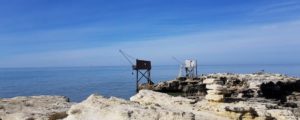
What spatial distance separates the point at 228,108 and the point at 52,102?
6.24 m

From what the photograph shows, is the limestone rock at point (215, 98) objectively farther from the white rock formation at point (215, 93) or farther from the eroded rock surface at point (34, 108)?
the eroded rock surface at point (34, 108)

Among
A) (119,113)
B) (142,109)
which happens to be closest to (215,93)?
(142,109)

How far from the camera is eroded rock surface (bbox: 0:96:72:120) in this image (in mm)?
12969

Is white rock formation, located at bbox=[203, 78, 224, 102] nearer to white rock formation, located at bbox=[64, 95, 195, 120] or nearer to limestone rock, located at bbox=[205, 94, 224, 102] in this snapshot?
limestone rock, located at bbox=[205, 94, 224, 102]

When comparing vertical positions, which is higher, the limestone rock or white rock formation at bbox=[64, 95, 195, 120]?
the limestone rock

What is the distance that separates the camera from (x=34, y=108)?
1436 centimetres

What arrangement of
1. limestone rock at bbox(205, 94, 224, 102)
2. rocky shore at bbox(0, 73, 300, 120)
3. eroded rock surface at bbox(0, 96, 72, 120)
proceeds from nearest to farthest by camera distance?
rocky shore at bbox(0, 73, 300, 120), eroded rock surface at bbox(0, 96, 72, 120), limestone rock at bbox(205, 94, 224, 102)

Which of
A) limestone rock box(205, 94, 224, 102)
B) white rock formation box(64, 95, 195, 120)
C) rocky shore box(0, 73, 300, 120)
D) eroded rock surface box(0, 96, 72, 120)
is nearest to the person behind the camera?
white rock formation box(64, 95, 195, 120)

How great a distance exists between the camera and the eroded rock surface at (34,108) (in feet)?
42.5

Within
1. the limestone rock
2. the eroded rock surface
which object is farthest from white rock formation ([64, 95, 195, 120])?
the limestone rock

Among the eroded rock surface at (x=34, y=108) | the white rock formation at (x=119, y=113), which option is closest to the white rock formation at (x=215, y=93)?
the white rock formation at (x=119, y=113)

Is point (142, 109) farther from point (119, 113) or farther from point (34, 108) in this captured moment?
point (34, 108)

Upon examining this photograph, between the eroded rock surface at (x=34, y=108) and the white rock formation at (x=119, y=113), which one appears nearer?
the white rock formation at (x=119, y=113)

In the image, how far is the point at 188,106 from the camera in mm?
15273
